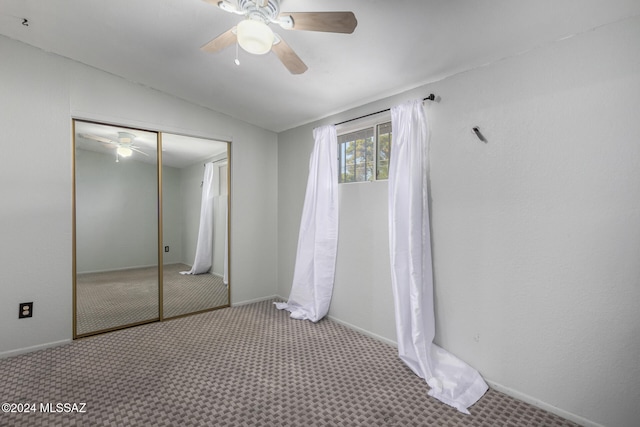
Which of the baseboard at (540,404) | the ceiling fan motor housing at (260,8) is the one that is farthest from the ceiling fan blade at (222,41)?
the baseboard at (540,404)

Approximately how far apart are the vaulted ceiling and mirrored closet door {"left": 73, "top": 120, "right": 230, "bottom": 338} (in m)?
0.69

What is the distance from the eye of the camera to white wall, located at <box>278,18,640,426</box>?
5.31ft

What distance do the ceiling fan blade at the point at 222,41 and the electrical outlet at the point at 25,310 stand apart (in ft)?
8.41

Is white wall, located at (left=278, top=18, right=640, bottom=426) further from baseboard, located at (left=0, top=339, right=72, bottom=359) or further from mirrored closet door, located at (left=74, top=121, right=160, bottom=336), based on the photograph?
baseboard, located at (left=0, top=339, right=72, bottom=359)

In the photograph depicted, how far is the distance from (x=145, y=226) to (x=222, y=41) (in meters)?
2.19

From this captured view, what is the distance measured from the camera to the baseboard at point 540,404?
1.74m

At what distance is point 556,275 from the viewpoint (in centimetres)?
183

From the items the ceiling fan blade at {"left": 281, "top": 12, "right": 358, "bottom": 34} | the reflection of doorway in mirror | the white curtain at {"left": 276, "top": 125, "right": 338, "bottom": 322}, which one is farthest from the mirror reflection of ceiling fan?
the ceiling fan blade at {"left": 281, "top": 12, "right": 358, "bottom": 34}

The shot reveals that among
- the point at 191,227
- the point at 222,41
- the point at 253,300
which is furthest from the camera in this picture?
the point at 253,300

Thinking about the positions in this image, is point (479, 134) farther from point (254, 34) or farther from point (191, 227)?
point (191, 227)

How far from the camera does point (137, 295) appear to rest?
326cm

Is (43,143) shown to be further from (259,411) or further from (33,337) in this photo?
(259,411)

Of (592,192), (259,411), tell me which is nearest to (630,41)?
(592,192)

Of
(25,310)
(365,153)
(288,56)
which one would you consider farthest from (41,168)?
(365,153)
